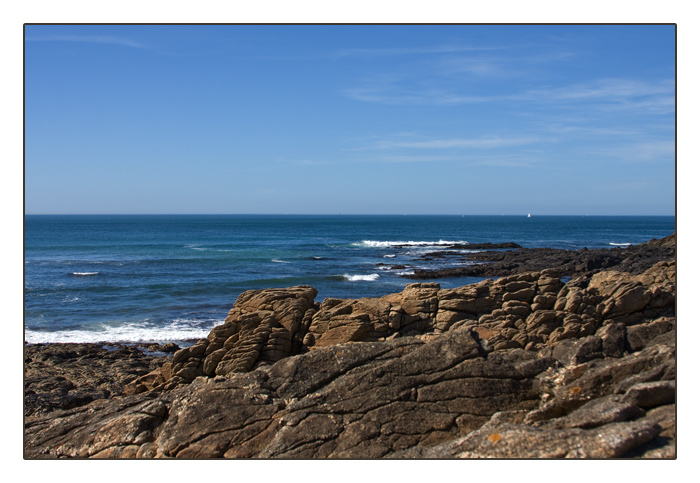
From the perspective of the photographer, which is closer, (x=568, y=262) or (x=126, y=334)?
(x=126, y=334)

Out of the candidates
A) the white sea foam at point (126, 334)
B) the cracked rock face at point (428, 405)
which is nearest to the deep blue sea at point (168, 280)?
the white sea foam at point (126, 334)

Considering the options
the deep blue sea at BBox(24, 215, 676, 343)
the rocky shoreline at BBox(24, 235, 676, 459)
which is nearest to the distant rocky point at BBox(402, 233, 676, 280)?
the deep blue sea at BBox(24, 215, 676, 343)

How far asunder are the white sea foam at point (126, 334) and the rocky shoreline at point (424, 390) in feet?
43.3

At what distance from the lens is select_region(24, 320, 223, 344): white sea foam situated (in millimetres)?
27438

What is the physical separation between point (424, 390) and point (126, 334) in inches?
890

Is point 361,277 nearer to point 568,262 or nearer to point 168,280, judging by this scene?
point 168,280

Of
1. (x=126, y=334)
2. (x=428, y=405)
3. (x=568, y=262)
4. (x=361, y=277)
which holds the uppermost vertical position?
(x=568, y=262)

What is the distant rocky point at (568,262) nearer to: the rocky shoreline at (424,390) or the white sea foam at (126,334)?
the white sea foam at (126,334)

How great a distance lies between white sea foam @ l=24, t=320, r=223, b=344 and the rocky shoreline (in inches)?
519

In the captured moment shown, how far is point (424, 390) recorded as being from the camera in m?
10.6

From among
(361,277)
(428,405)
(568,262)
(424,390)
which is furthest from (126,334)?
(568,262)

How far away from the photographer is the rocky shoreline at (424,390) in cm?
916

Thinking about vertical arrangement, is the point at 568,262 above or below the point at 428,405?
above
